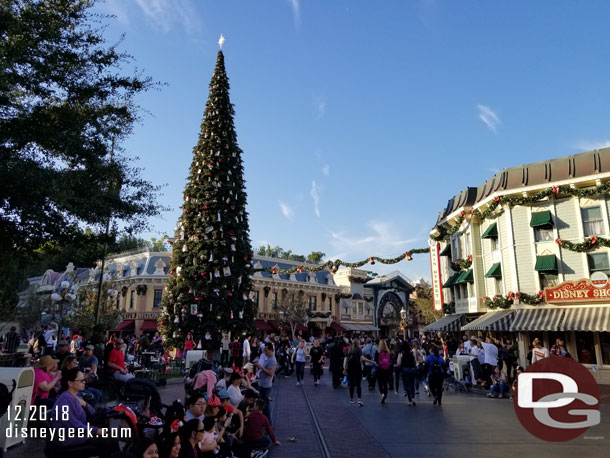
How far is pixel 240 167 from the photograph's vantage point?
23594 millimetres

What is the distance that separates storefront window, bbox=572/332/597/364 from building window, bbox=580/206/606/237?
16.1ft

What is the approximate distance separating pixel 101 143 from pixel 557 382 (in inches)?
487

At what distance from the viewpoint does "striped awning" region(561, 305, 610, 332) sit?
704 inches

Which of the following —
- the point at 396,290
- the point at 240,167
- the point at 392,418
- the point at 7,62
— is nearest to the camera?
the point at 7,62

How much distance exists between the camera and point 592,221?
2033 centimetres

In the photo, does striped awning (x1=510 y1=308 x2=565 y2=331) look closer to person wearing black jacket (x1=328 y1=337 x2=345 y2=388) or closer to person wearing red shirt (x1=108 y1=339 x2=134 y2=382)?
person wearing black jacket (x1=328 y1=337 x2=345 y2=388)

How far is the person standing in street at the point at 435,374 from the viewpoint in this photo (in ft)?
38.1

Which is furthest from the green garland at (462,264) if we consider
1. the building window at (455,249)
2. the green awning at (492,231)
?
the green awning at (492,231)

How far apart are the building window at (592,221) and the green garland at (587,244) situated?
846mm

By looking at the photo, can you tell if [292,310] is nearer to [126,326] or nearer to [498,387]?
[126,326]

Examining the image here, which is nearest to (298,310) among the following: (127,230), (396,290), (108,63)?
(396,290)

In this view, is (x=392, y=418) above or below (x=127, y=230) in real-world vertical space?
below

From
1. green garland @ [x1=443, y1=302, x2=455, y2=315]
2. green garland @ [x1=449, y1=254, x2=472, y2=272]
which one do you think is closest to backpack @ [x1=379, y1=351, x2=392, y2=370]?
green garland @ [x1=449, y1=254, x2=472, y2=272]

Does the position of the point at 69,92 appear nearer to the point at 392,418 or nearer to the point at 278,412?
→ the point at 278,412
